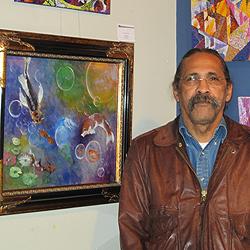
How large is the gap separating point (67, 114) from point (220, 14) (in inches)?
32.2

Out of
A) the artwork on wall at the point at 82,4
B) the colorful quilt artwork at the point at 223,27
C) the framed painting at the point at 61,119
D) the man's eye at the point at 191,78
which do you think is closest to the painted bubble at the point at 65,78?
the framed painting at the point at 61,119

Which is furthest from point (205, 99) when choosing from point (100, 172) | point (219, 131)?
point (100, 172)

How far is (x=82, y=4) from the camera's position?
183 cm

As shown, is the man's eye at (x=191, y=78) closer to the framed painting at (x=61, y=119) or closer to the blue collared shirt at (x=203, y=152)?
the blue collared shirt at (x=203, y=152)

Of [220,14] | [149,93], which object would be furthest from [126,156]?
[220,14]

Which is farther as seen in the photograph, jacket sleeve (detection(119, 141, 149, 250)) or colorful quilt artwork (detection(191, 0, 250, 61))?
colorful quilt artwork (detection(191, 0, 250, 61))

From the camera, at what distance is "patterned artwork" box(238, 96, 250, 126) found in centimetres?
191

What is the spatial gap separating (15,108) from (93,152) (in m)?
0.39

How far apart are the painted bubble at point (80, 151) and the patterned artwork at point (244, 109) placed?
0.70 metres

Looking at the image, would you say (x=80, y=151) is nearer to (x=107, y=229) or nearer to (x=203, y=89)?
(x=107, y=229)

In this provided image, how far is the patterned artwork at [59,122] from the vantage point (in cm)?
168

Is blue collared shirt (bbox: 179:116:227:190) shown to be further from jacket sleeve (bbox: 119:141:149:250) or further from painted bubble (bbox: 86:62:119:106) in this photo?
painted bubble (bbox: 86:62:119:106)

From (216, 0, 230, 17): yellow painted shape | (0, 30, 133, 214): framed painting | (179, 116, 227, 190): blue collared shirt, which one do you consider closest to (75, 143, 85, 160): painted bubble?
(0, 30, 133, 214): framed painting

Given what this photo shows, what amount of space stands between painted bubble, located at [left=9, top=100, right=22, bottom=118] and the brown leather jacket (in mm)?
470
